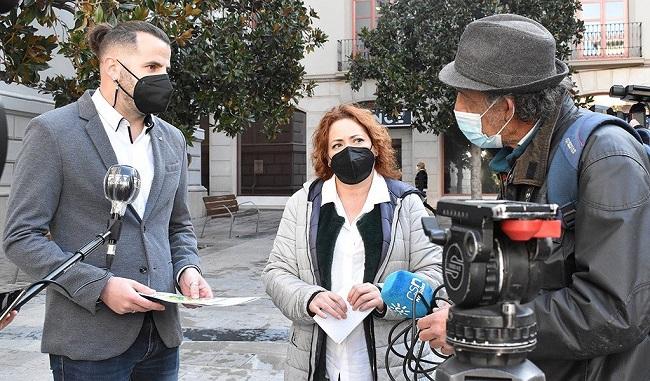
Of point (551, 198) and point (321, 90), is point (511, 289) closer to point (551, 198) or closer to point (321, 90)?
point (551, 198)

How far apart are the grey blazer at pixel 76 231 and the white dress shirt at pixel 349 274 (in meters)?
0.70

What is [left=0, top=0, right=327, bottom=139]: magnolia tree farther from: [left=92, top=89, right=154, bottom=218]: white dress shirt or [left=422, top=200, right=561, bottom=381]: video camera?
[left=422, top=200, right=561, bottom=381]: video camera

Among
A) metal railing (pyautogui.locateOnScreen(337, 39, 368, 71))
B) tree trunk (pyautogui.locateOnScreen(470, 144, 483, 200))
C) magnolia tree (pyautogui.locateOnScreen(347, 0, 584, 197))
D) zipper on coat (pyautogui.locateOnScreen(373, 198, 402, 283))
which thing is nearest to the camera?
zipper on coat (pyautogui.locateOnScreen(373, 198, 402, 283))

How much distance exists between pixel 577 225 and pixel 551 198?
0.41 feet

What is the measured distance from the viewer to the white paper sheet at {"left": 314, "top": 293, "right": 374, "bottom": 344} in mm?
2584

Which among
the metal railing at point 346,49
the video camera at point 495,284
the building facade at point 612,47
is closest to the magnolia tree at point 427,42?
the building facade at point 612,47

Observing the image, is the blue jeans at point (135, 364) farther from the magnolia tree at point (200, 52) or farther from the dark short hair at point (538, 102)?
the magnolia tree at point (200, 52)

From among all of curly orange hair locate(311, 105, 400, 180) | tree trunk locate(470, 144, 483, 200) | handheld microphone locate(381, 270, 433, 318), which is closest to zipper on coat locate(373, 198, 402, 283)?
curly orange hair locate(311, 105, 400, 180)

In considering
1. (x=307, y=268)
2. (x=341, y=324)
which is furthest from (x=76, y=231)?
(x=341, y=324)

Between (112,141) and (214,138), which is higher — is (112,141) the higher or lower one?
the lower one

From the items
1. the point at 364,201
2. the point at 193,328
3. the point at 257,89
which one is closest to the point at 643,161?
the point at 364,201

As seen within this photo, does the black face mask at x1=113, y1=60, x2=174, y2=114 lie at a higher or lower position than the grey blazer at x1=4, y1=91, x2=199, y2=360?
higher

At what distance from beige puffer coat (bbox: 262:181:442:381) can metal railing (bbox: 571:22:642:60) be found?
19835mm

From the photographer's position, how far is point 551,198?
5.42 ft
